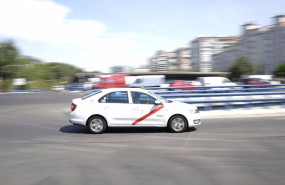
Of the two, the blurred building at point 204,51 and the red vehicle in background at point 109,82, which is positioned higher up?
the blurred building at point 204,51

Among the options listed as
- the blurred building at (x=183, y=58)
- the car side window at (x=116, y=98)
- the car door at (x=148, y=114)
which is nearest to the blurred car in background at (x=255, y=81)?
the car door at (x=148, y=114)

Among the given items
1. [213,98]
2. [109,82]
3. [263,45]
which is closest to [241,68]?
[263,45]

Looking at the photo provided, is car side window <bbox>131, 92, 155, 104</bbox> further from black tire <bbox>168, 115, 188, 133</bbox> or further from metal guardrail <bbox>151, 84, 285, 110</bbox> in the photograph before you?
metal guardrail <bbox>151, 84, 285, 110</bbox>

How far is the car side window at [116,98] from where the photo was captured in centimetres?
884

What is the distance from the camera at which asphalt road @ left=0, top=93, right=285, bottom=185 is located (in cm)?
473

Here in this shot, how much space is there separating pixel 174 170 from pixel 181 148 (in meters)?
1.70

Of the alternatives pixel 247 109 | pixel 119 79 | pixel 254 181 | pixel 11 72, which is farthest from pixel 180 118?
pixel 11 72

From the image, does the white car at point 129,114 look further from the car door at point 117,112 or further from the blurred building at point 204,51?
the blurred building at point 204,51

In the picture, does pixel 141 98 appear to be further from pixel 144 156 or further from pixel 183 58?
pixel 183 58

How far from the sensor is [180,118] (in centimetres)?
881

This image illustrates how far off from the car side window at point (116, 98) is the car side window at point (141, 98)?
25 cm

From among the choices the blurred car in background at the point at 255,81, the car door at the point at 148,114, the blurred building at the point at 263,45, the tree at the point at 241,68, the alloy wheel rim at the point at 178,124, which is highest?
the blurred building at the point at 263,45

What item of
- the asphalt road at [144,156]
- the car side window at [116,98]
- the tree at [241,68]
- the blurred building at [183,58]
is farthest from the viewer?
the blurred building at [183,58]

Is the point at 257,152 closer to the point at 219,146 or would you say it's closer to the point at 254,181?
the point at 219,146
